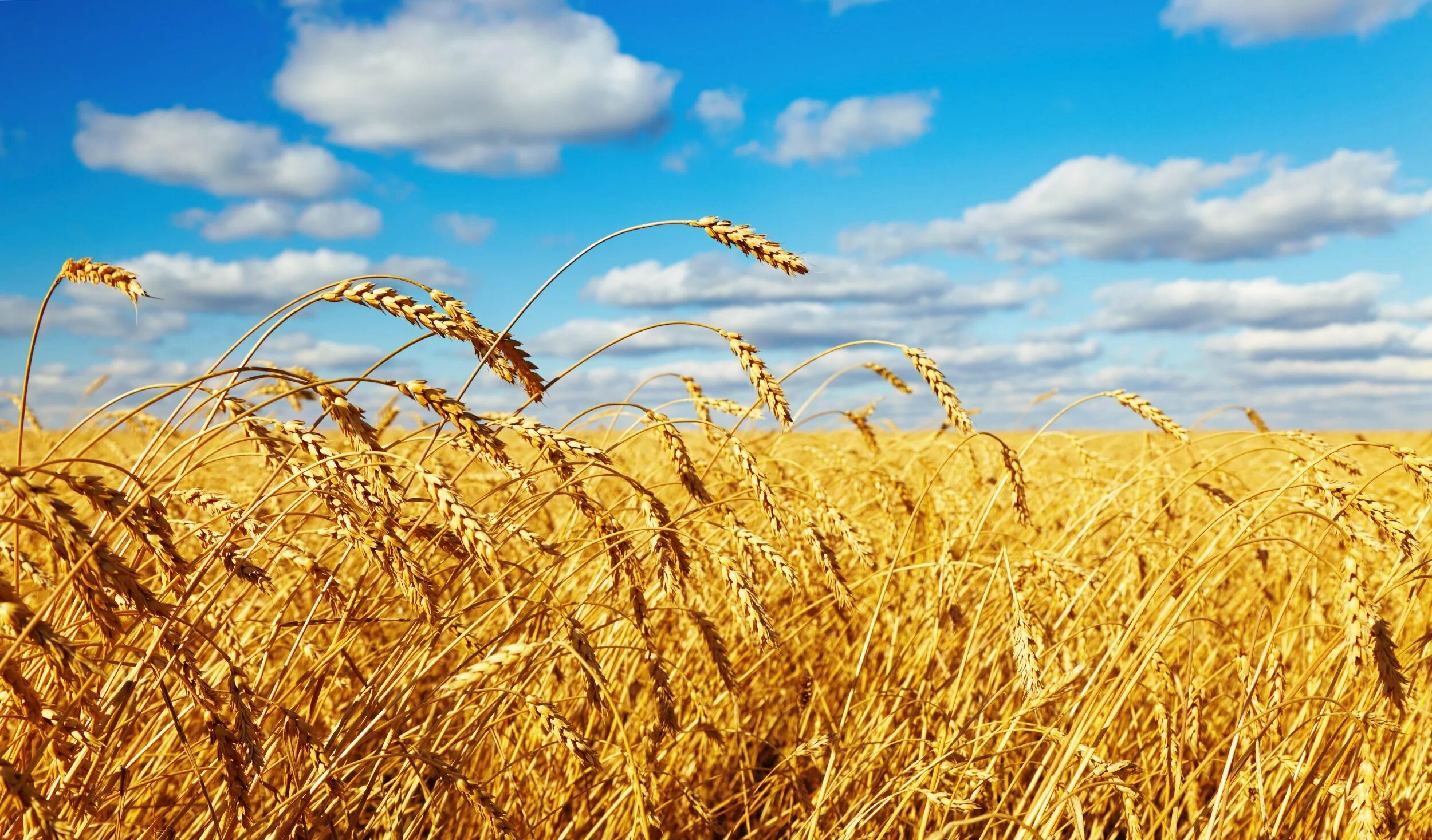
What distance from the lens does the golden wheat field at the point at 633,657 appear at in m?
1.44

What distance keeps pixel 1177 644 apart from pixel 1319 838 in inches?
44.6

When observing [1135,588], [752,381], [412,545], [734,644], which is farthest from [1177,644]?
[412,545]

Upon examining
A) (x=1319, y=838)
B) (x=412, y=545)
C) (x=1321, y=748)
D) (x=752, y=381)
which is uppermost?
(x=752, y=381)

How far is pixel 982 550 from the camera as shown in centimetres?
360

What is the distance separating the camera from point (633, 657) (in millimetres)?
2697

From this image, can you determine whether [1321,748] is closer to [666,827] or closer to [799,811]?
[799,811]

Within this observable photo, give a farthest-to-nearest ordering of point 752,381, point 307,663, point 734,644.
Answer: point 734,644, point 307,663, point 752,381


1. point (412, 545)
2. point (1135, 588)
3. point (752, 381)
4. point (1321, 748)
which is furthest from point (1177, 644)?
point (412, 545)

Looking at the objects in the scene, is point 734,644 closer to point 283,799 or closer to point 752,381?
point 752,381

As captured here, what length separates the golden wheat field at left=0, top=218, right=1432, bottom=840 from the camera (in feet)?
4.72

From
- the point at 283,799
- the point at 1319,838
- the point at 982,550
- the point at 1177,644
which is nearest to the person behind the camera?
the point at 283,799

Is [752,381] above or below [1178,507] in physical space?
above

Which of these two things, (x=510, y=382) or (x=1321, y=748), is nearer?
(x=510, y=382)

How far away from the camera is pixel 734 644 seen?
2928 millimetres
